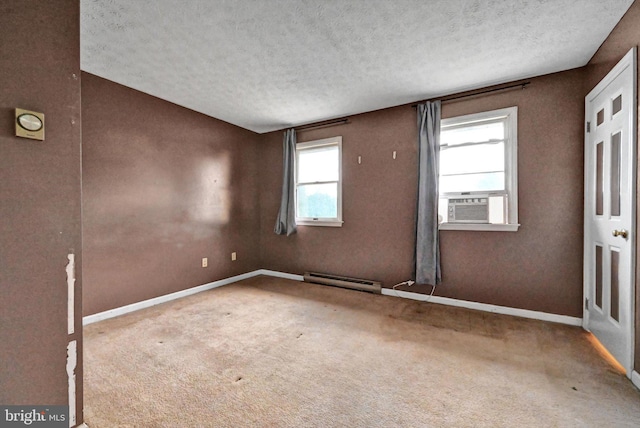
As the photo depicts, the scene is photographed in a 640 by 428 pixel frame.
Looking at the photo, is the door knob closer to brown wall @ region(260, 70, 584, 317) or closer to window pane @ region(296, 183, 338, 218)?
brown wall @ region(260, 70, 584, 317)

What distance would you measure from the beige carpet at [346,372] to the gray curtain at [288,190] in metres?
1.61

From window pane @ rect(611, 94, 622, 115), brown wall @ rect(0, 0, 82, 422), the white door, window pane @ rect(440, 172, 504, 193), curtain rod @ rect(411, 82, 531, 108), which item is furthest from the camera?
window pane @ rect(440, 172, 504, 193)

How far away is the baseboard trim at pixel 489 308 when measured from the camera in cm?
254

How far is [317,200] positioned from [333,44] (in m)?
2.28

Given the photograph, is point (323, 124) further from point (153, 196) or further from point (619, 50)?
point (619, 50)

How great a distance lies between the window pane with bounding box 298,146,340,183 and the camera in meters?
3.93

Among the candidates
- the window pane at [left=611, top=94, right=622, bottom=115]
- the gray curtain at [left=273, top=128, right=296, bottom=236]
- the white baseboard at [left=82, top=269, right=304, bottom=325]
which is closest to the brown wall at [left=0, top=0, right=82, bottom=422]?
the white baseboard at [left=82, top=269, right=304, bottom=325]

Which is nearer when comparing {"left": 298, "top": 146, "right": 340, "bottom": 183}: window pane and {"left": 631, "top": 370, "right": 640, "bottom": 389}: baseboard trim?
{"left": 631, "top": 370, "right": 640, "bottom": 389}: baseboard trim

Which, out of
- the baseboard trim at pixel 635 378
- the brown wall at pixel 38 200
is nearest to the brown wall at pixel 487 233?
the baseboard trim at pixel 635 378

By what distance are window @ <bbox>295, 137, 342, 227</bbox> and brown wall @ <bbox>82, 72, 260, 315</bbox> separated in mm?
964

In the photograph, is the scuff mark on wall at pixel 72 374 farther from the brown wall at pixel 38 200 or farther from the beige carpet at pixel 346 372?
the beige carpet at pixel 346 372

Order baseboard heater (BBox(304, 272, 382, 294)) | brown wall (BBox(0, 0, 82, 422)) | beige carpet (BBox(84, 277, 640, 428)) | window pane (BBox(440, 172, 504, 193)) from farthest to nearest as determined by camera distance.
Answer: baseboard heater (BBox(304, 272, 382, 294)), window pane (BBox(440, 172, 504, 193)), beige carpet (BBox(84, 277, 640, 428)), brown wall (BBox(0, 0, 82, 422))

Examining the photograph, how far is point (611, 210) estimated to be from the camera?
6.61 ft

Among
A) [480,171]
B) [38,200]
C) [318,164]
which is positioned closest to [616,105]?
[480,171]
